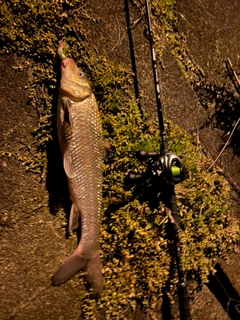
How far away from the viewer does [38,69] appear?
227 centimetres

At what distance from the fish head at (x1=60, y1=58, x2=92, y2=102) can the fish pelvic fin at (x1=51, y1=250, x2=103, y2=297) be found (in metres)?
0.89

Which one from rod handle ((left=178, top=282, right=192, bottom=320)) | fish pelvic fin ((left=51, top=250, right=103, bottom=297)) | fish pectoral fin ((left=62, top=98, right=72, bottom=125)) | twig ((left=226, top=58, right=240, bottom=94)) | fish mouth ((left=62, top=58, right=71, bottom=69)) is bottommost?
rod handle ((left=178, top=282, right=192, bottom=320))

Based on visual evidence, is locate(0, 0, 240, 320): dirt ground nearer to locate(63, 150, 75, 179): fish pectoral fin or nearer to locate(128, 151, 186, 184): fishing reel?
locate(63, 150, 75, 179): fish pectoral fin

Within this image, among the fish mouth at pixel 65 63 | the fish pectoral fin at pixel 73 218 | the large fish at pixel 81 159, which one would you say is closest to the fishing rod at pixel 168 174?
the large fish at pixel 81 159

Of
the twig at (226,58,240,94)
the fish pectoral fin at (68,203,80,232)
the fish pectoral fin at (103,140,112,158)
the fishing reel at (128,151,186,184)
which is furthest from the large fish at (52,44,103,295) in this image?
the twig at (226,58,240,94)

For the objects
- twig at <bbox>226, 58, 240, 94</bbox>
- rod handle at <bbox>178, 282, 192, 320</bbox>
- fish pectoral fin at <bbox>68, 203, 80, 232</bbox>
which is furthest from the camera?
twig at <bbox>226, 58, 240, 94</bbox>

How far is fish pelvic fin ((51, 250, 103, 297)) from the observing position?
228 cm

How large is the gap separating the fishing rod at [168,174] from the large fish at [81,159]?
0.32m

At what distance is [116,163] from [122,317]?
3.35 ft

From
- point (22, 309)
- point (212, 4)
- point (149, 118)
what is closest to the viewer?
point (22, 309)

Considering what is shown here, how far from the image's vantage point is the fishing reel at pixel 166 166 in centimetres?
236

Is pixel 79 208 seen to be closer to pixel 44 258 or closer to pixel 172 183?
pixel 44 258

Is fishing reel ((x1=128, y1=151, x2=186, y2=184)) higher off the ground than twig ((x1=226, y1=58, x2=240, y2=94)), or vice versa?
twig ((x1=226, y1=58, x2=240, y2=94))

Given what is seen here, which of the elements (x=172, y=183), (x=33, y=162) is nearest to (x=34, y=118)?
(x=33, y=162)
